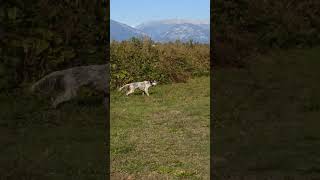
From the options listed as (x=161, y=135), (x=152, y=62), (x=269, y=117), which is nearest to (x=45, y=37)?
(x=152, y=62)

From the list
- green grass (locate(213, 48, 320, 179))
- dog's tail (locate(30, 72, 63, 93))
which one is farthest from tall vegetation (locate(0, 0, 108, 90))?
green grass (locate(213, 48, 320, 179))

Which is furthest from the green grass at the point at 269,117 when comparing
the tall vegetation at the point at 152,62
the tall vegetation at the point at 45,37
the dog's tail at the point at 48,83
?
the tall vegetation at the point at 45,37

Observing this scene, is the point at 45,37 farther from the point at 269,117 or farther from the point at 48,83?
the point at 269,117

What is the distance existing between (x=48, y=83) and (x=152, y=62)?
7.35m

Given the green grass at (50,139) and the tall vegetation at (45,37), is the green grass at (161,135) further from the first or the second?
the tall vegetation at (45,37)

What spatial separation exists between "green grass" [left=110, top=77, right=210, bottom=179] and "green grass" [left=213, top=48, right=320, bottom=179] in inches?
18.2

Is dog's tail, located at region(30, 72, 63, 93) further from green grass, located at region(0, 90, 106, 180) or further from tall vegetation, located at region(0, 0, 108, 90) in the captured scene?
tall vegetation, located at region(0, 0, 108, 90)

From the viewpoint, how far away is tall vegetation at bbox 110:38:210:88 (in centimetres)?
2439

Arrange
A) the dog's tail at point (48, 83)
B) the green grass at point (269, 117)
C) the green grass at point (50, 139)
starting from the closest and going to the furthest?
the green grass at point (50, 139)
the green grass at point (269, 117)
the dog's tail at point (48, 83)

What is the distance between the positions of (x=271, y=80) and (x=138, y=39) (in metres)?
8.66

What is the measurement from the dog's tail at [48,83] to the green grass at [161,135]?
7.15 ft

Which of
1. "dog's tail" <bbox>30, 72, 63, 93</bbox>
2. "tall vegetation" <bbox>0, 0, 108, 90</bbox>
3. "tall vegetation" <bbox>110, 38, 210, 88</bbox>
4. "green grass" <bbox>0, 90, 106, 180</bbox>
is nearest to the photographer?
"green grass" <bbox>0, 90, 106, 180</bbox>

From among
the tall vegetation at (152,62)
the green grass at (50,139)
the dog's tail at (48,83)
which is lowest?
the green grass at (50,139)

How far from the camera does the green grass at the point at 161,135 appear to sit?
33.4 feet
